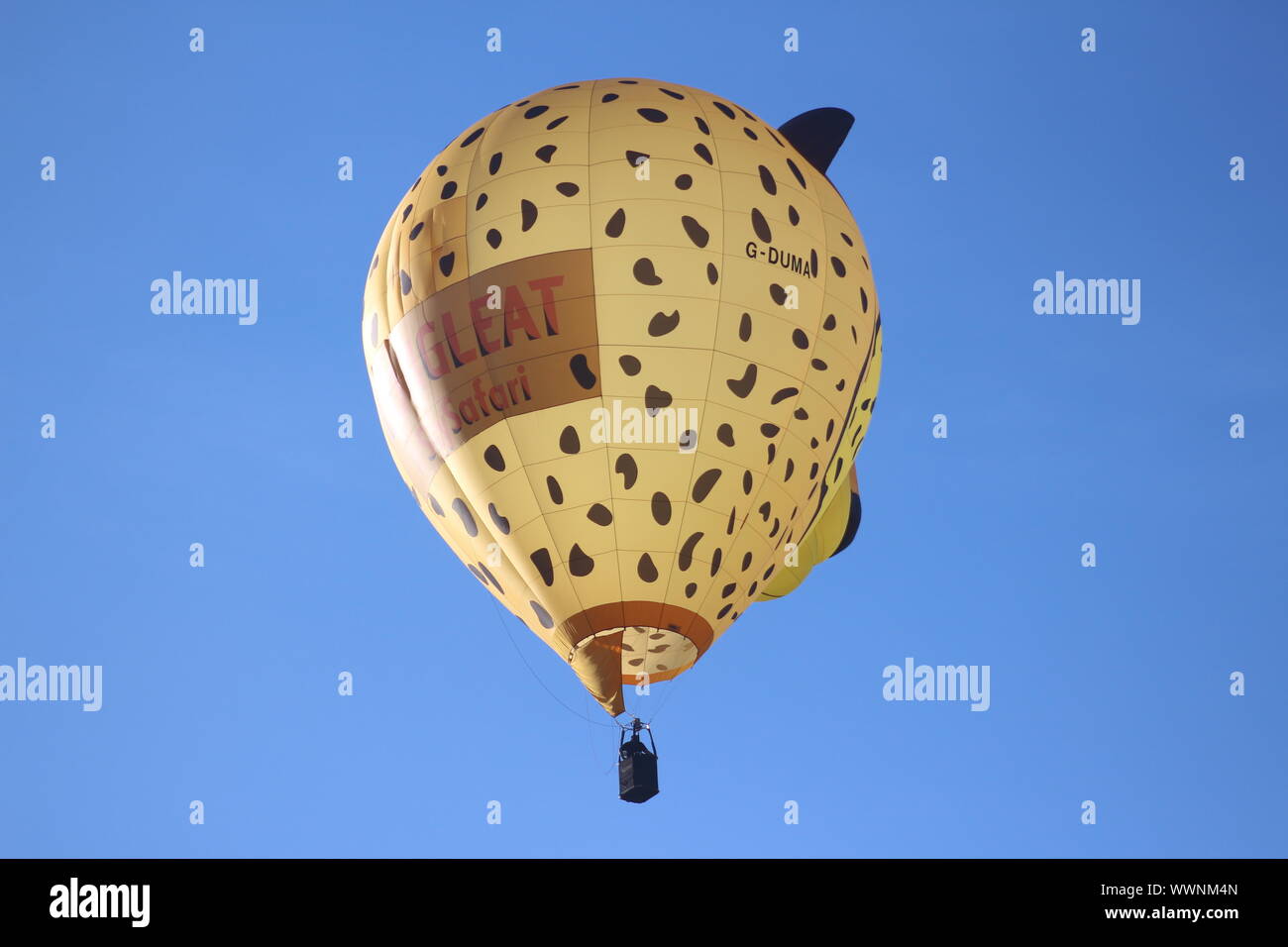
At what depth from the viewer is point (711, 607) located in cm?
2398

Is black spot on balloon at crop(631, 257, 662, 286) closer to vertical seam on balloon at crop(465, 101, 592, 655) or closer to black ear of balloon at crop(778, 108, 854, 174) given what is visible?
vertical seam on balloon at crop(465, 101, 592, 655)

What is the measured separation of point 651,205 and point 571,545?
12.0ft

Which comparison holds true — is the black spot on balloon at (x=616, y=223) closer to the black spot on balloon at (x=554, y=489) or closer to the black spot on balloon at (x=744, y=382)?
the black spot on balloon at (x=744, y=382)

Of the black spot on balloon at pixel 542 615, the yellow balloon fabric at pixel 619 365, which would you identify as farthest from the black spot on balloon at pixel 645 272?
the black spot on balloon at pixel 542 615

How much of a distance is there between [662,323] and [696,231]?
43.3 inches

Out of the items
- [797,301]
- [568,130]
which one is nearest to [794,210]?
[797,301]

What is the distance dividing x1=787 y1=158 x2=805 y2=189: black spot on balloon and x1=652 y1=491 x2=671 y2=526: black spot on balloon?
13.3 feet

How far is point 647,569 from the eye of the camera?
23375mm

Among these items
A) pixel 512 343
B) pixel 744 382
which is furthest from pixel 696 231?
pixel 512 343

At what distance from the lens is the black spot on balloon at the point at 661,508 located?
23.3 m

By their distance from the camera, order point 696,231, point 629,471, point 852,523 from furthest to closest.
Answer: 1. point 852,523
2. point 696,231
3. point 629,471

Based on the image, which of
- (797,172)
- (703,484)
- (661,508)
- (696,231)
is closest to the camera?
(661,508)

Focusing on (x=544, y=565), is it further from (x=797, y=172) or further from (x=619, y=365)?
(x=797, y=172)

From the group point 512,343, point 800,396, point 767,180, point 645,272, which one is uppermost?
point 767,180
